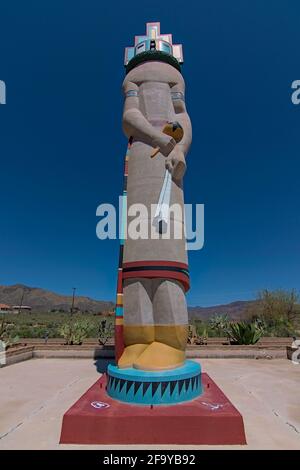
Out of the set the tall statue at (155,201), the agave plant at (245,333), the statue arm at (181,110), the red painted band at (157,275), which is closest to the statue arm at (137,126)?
the tall statue at (155,201)

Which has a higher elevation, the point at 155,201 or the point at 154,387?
the point at 155,201

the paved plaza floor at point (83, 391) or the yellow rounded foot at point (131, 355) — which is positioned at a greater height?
the yellow rounded foot at point (131, 355)

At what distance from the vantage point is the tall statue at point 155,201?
643 cm

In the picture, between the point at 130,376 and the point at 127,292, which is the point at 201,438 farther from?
the point at 127,292

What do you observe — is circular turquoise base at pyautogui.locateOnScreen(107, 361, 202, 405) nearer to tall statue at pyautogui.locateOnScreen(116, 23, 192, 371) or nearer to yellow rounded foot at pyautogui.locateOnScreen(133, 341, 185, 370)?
yellow rounded foot at pyautogui.locateOnScreen(133, 341, 185, 370)

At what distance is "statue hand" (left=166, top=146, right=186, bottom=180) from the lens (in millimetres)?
7234

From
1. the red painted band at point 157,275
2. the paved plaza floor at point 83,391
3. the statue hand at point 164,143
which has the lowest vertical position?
the paved plaza floor at point 83,391

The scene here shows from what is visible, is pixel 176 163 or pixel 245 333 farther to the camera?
pixel 245 333

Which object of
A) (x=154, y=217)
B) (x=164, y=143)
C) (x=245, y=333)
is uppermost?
(x=164, y=143)

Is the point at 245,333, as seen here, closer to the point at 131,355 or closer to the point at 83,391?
the point at 83,391

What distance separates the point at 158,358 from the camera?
6184mm

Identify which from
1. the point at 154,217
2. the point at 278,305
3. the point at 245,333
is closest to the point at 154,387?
the point at 154,217

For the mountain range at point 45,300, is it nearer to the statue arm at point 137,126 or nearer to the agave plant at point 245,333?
the agave plant at point 245,333

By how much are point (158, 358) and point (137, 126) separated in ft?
16.7
